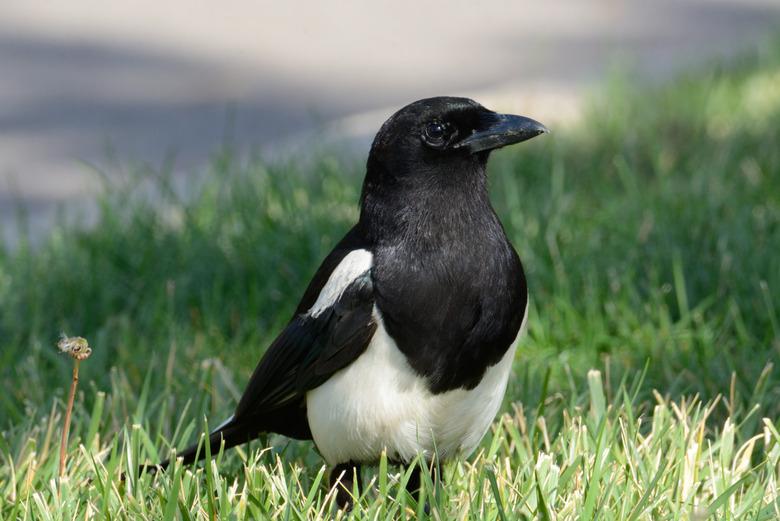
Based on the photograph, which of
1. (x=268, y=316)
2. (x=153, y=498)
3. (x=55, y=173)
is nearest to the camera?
(x=153, y=498)

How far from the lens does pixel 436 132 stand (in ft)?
10.4

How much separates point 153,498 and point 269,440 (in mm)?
752

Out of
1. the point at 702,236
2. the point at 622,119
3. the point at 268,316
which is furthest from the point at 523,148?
the point at 268,316

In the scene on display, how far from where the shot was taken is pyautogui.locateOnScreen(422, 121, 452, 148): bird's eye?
124 inches

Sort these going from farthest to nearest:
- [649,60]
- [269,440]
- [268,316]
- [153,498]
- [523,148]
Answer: [649,60]
[523,148]
[268,316]
[269,440]
[153,498]

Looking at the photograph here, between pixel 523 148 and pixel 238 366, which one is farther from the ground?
pixel 523 148

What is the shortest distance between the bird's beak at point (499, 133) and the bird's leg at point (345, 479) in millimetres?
787

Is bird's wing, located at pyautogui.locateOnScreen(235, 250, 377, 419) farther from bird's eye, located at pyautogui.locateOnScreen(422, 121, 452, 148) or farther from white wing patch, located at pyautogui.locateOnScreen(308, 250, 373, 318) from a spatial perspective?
bird's eye, located at pyautogui.locateOnScreen(422, 121, 452, 148)

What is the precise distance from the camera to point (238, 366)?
13.6ft

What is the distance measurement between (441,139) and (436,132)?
0.02m

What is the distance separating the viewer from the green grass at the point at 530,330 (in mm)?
2951

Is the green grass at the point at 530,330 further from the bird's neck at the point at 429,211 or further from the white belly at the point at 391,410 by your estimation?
the bird's neck at the point at 429,211

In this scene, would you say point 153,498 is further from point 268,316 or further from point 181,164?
point 181,164

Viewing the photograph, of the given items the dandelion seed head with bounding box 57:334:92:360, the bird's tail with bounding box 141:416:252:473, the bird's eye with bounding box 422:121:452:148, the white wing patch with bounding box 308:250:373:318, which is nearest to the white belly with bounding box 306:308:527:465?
the white wing patch with bounding box 308:250:373:318
